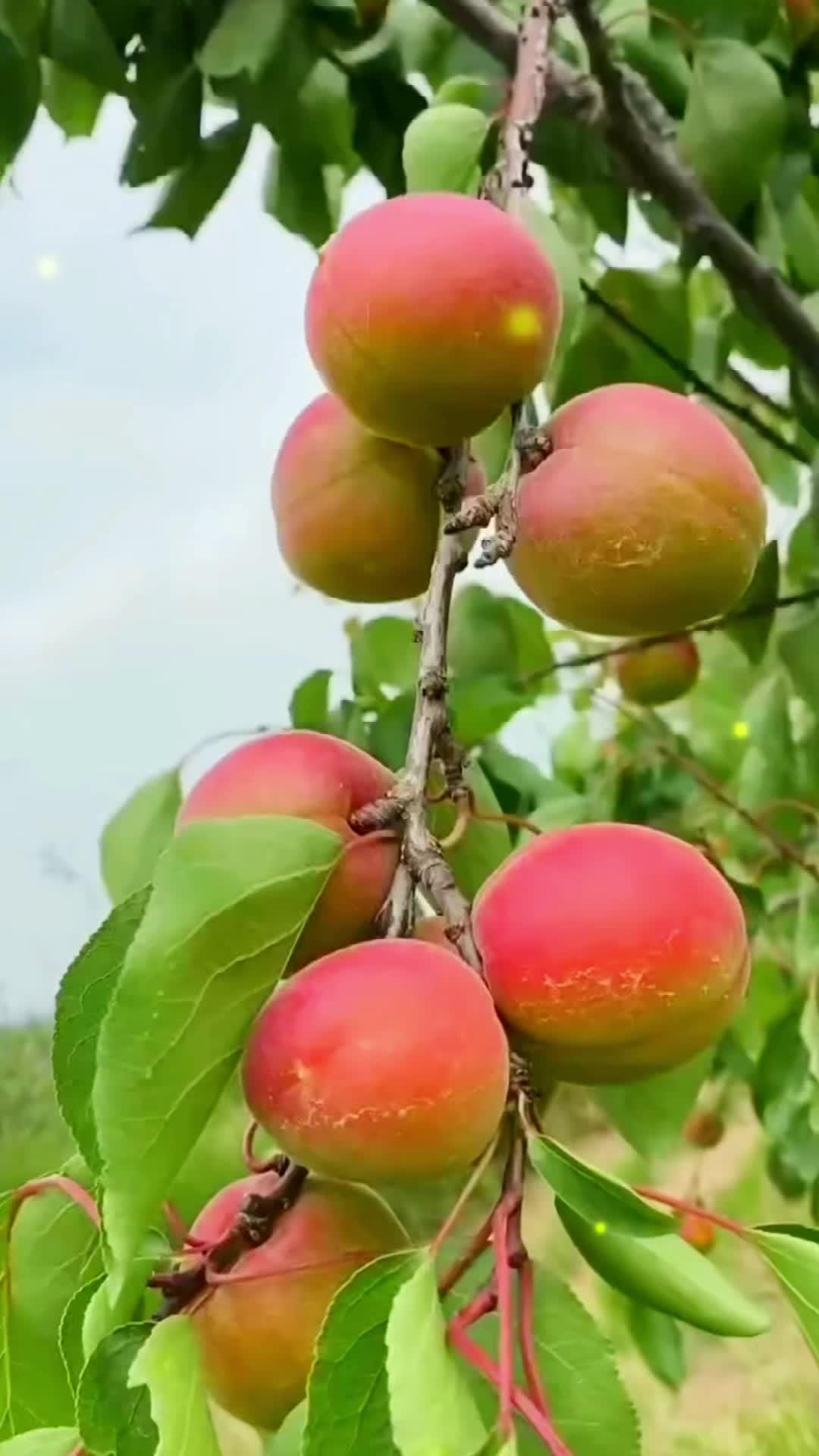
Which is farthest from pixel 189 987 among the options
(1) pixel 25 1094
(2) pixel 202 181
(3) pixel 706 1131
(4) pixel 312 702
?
(1) pixel 25 1094

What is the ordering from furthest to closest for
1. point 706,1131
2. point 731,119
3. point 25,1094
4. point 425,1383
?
point 25,1094, point 706,1131, point 731,119, point 425,1383

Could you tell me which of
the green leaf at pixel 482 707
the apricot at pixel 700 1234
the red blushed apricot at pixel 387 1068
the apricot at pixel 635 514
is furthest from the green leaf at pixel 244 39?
the apricot at pixel 700 1234

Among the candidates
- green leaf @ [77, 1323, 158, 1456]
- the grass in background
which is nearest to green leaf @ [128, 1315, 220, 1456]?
green leaf @ [77, 1323, 158, 1456]

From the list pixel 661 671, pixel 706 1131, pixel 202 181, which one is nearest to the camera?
pixel 202 181

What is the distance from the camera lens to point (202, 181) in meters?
0.73

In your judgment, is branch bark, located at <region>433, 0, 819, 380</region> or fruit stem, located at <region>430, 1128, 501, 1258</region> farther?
branch bark, located at <region>433, 0, 819, 380</region>

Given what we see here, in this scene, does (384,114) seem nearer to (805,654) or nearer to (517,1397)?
(805,654)

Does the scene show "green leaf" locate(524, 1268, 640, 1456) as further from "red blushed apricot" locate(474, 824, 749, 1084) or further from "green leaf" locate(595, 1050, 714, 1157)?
"green leaf" locate(595, 1050, 714, 1157)

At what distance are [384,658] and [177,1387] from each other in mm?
486

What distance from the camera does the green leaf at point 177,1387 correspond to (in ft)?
0.90

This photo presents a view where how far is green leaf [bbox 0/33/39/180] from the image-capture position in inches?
26.3

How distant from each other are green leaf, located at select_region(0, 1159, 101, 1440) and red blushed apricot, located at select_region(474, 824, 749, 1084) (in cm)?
12

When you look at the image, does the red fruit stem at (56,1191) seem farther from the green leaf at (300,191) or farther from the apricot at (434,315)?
the green leaf at (300,191)

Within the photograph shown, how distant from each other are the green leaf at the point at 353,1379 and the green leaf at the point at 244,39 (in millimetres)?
525
